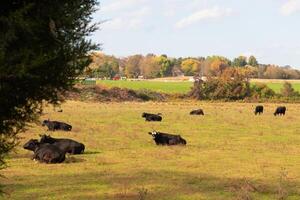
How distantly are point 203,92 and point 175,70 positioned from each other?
351 ft

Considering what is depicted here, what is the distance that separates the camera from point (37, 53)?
22.8ft

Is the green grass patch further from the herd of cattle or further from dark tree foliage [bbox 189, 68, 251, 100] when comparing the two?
the herd of cattle

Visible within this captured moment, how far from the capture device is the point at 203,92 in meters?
83.8

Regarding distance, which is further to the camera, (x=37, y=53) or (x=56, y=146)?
(x=56, y=146)

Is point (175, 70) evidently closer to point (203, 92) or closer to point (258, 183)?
point (203, 92)

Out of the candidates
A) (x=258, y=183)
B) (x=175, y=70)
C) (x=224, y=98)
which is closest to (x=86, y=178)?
(x=258, y=183)

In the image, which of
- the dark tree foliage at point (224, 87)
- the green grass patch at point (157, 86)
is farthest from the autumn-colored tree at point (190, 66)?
the dark tree foliage at point (224, 87)

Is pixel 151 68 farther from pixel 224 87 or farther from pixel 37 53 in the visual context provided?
pixel 37 53

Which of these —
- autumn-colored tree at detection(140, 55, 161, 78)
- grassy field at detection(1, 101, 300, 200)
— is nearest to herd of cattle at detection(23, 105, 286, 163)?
grassy field at detection(1, 101, 300, 200)

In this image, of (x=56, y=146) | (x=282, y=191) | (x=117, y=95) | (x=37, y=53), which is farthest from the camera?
(x=117, y=95)

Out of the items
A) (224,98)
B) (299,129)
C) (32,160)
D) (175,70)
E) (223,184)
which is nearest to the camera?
(223,184)

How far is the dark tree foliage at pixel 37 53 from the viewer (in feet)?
21.7

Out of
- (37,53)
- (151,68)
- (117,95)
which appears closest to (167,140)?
(37,53)

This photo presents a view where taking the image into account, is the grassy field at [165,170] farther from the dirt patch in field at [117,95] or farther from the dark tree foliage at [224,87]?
the dark tree foliage at [224,87]
